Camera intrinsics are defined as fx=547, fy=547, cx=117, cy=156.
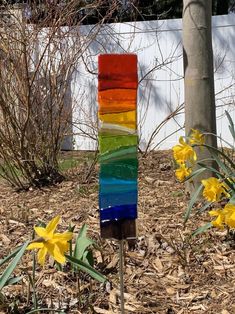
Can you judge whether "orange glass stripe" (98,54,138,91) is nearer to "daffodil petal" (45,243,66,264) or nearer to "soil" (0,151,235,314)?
"daffodil petal" (45,243,66,264)

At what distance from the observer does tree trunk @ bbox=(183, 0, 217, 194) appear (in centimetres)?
356

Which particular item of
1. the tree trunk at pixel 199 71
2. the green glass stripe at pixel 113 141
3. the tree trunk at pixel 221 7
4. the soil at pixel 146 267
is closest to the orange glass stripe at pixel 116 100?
the green glass stripe at pixel 113 141

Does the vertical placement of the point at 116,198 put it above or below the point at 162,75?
below

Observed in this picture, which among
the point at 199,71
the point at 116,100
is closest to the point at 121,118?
the point at 116,100

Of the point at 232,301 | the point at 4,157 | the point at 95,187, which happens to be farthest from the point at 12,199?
the point at 232,301

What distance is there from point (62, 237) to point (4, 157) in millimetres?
3079

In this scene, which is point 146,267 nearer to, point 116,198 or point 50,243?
point 116,198

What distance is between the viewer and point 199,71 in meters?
3.55

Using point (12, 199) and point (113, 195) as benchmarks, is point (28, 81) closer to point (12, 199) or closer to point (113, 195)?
point (12, 199)

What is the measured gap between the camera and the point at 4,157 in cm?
462

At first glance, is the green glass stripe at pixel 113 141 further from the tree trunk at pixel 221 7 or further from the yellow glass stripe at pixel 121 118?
the tree trunk at pixel 221 7

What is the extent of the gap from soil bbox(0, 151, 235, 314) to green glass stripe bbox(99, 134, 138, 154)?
69cm

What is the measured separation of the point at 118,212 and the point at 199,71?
1.73m

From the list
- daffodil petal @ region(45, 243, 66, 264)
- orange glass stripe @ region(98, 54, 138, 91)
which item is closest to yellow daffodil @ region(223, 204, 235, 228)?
orange glass stripe @ region(98, 54, 138, 91)
